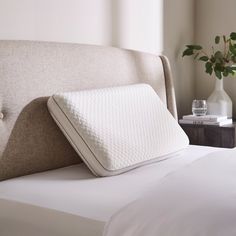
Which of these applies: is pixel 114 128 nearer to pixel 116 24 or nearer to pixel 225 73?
pixel 116 24

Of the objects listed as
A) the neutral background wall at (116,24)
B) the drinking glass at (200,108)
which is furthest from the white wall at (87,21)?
the drinking glass at (200,108)

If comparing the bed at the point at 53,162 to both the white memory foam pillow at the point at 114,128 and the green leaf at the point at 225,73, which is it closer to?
the white memory foam pillow at the point at 114,128

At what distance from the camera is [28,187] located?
1443 millimetres

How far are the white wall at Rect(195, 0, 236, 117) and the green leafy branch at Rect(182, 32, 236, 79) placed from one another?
10 centimetres

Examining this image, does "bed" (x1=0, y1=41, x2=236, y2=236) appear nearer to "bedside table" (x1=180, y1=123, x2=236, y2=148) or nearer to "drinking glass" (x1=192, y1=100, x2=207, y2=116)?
"bedside table" (x1=180, y1=123, x2=236, y2=148)

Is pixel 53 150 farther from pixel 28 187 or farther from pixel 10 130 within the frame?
pixel 28 187

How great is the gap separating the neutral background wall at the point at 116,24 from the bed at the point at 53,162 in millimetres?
142

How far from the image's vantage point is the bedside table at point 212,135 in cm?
260

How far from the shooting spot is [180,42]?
3.08 metres

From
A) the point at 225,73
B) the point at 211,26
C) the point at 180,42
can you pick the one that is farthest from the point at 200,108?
the point at 211,26

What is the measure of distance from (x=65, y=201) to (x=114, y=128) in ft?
1.54

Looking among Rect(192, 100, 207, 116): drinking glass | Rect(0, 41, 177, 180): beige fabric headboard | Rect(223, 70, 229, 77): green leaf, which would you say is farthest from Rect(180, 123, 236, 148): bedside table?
Rect(0, 41, 177, 180): beige fabric headboard

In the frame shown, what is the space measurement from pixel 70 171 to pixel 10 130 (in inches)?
10.1

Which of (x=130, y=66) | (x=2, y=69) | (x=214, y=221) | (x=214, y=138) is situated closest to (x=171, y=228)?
(x=214, y=221)
